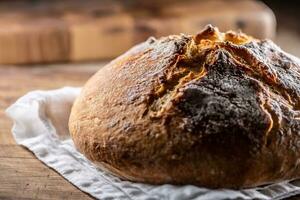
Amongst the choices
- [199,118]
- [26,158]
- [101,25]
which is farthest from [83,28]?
[199,118]

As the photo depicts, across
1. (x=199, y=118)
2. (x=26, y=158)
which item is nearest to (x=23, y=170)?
(x=26, y=158)

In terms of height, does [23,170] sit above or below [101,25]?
below

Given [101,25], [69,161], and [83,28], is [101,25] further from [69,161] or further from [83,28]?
[69,161]

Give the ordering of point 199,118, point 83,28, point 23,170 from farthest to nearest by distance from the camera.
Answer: point 83,28
point 23,170
point 199,118

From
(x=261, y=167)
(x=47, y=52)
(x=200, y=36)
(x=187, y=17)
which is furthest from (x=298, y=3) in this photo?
(x=261, y=167)

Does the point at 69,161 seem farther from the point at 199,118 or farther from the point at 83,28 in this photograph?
the point at 83,28

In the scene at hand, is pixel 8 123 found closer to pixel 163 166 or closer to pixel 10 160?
pixel 10 160

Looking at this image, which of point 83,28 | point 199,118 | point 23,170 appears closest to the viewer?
point 199,118

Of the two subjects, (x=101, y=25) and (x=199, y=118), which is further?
(x=101, y=25)
